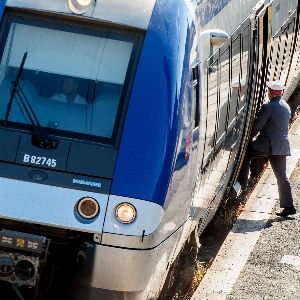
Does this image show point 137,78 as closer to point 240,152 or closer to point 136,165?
point 136,165

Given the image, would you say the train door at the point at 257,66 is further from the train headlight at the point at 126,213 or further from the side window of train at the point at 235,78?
the train headlight at the point at 126,213

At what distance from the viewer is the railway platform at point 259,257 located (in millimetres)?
10836

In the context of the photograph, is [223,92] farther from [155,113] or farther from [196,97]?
[155,113]

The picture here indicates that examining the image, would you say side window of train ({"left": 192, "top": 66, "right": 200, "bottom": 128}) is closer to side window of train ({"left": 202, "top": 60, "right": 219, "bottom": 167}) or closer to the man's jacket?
side window of train ({"left": 202, "top": 60, "right": 219, "bottom": 167})

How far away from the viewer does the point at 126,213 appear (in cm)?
839

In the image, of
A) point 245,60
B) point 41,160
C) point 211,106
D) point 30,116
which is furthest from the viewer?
point 245,60

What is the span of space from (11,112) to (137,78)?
3.22ft

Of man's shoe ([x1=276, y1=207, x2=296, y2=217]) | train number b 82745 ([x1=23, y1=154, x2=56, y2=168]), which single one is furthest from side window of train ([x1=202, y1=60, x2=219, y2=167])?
man's shoe ([x1=276, y1=207, x2=296, y2=217])

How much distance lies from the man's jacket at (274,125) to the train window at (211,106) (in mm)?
2943

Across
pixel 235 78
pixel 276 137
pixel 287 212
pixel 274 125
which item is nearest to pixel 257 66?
pixel 274 125

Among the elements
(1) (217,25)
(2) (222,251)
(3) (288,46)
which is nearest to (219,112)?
(1) (217,25)

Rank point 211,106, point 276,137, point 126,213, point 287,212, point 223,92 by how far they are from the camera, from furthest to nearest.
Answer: point 276,137, point 287,212, point 223,92, point 211,106, point 126,213

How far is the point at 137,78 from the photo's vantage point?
8688 millimetres

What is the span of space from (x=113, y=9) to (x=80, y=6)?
250mm
